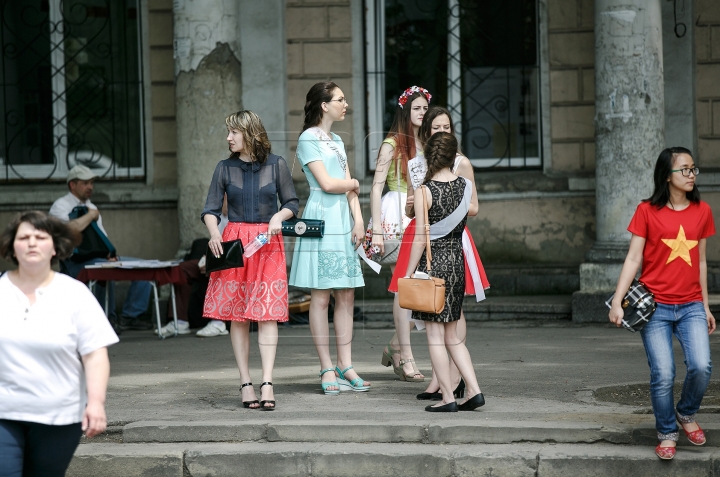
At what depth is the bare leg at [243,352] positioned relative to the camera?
A: 6.68 m

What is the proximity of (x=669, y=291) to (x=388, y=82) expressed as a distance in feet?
24.0

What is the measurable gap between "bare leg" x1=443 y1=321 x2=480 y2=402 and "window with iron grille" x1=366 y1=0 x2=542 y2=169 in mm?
5943

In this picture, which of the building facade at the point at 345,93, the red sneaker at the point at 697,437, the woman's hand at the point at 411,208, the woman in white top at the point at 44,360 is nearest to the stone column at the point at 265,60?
the building facade at the point at 345,93

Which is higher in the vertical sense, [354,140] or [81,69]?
[81,69]

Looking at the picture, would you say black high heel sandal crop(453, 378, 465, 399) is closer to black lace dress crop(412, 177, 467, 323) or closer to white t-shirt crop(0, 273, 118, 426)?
black lace dress crop(412, 177, 467, 323)

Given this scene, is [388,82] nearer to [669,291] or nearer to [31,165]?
[31,165]

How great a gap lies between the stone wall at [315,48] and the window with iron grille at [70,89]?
182 centimetres

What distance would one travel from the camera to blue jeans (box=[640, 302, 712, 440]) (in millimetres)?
5410

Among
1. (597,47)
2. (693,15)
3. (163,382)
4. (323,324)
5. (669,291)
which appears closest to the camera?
(669,291)

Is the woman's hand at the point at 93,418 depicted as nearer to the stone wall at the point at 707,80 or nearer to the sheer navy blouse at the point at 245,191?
the sheer navy blouse at the point at 245,191

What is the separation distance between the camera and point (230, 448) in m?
5.93

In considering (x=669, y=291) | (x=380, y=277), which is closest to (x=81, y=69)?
(x=380, y=277)

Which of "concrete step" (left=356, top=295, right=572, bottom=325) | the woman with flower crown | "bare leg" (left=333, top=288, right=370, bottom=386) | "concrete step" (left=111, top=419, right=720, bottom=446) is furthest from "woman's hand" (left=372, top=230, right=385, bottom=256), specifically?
"concrete step" (left=356, top=295, right=572, bottom=325)

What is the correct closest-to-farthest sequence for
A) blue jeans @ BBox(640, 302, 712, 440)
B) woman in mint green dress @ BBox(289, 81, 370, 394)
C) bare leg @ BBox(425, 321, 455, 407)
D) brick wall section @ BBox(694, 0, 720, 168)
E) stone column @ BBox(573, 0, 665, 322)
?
1. blue jeans @ BBox(640, 302, 712, 440)
2. bare leg @ BBox(425, 321, 455, 407)
3. woman in mint green dress @ BBox(289, 81, 370, 394)
4. stone column @ BBox(573, 0, 665, 322)
5. brick wall section @ BBox(694, 0, 720, 168)
